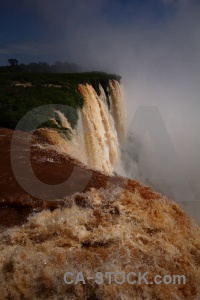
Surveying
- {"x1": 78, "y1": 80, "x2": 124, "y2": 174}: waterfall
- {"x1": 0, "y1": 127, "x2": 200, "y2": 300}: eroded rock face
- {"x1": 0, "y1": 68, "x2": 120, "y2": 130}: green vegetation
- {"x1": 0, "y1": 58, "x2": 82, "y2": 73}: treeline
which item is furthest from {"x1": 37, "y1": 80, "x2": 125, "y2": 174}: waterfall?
{"x1": 0, "y1": 58, "x2": 82, "y2": 73}: treeline

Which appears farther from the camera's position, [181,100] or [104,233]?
[181,100]

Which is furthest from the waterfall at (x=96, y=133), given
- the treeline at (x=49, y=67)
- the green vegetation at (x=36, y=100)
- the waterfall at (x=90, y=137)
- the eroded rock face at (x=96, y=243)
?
the treeline at (x=49, y=67)

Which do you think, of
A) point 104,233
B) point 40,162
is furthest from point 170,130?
point 104,233

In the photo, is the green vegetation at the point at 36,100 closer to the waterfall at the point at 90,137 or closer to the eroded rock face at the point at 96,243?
the waterfall at the point at 90,137

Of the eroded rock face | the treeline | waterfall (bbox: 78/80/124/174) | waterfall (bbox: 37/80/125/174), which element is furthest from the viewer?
the treeline

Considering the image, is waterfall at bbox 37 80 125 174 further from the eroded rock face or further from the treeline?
the treeline

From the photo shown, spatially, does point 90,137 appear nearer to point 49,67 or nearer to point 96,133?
point 96,133

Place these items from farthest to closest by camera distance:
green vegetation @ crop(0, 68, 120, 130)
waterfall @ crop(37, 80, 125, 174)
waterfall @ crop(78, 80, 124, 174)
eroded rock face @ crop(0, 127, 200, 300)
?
waterfall @ crop(78, 80, 124, 174) < green vegetation @ crop(0, 68, 120, 130) < waterfall @ crop(37, 80, 125, 174) < eroded rock face @ crop(0, 127, 200, 300)

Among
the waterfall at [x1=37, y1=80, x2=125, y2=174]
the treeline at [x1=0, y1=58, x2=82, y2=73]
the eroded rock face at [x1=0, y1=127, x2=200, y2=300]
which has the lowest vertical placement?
the eroded rock face at [x1=0, y1=127, x2=200, y2=300]

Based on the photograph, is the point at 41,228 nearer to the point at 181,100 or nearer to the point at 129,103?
the point at 129,103
